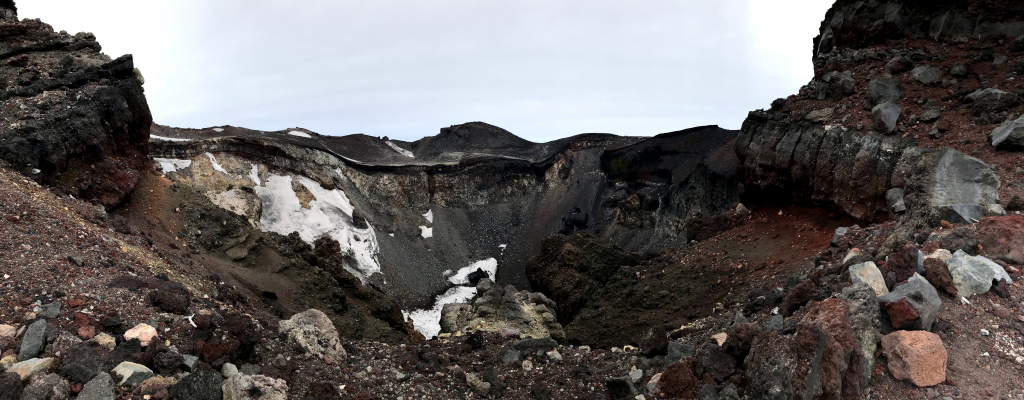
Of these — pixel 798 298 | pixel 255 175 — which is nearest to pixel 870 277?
pixel 798 298

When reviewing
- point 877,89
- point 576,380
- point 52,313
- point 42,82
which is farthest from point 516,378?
point 42,82

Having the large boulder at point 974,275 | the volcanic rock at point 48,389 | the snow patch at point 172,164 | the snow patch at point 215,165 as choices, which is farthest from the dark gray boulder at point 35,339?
the snow patch at point 215,165

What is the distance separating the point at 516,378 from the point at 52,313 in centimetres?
596

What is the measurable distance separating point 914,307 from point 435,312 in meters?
26.5

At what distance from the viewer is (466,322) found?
17141 mm

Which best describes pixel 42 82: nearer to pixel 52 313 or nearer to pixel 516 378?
pixel 52 313

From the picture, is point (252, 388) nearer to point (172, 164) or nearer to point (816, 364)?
point (816, 364)

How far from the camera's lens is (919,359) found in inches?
196

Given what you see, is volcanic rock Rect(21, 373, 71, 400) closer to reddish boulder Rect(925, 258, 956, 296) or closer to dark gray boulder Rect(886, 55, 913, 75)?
reddish boulder Rect(925, 258, 956, 296)

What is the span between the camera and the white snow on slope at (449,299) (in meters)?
27.1

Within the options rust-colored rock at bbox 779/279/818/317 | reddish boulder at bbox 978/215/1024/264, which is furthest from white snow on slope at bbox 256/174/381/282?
reddish boulder at bbox 978/215/1024/264

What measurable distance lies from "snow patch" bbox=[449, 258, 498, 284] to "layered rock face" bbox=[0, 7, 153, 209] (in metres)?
21.5

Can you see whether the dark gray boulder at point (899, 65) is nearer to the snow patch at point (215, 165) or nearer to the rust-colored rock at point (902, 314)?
the rust-colored rock at point (902, 314)

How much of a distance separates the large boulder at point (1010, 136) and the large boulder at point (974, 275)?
19.5ft
